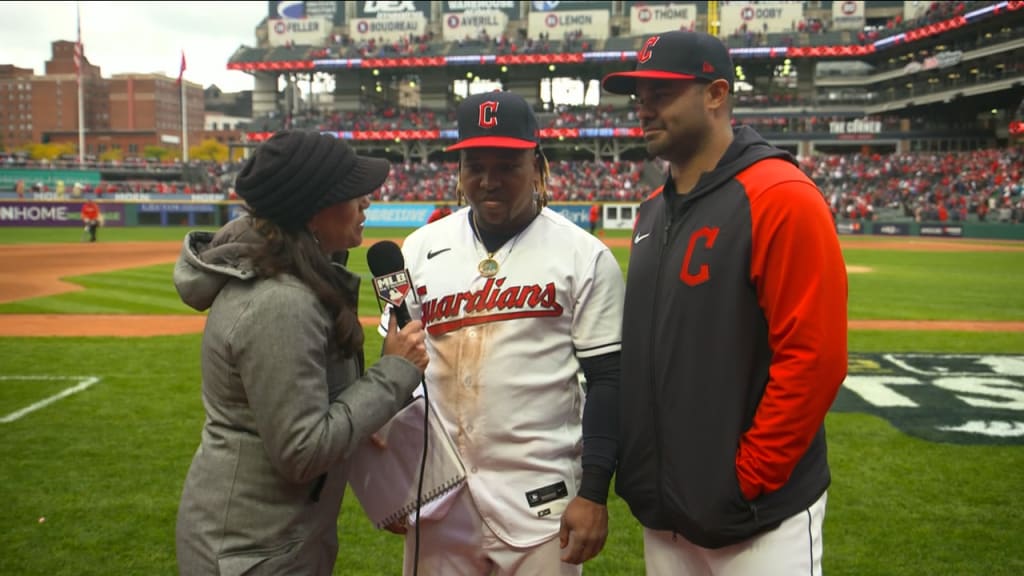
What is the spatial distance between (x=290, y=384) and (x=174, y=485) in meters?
4.40

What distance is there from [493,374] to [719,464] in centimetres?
86

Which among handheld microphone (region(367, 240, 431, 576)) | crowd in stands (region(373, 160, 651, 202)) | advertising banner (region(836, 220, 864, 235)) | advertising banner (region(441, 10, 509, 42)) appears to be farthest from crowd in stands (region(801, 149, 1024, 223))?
handheld microphone (region(367, 240, 431, 576))

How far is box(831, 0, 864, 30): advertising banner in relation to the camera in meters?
64.5

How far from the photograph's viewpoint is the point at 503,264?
2.94 m

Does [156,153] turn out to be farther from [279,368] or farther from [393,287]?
[279,368]

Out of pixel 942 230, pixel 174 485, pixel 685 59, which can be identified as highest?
pixel 685 59

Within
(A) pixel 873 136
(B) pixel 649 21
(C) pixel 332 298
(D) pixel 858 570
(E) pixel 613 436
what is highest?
(B) pixel 649 21

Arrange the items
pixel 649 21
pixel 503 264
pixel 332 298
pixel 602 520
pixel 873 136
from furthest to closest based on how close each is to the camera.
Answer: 1. pixel 649 21
2. pixel 873 136
3. pixel 503 264
4. pixel 602 520
5. pixel 332 298

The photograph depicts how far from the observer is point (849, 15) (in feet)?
213

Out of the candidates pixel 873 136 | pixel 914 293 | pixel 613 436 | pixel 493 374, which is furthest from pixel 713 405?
pixel 873 136

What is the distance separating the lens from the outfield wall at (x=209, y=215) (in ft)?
135

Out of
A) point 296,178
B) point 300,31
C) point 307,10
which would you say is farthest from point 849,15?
point 296,178

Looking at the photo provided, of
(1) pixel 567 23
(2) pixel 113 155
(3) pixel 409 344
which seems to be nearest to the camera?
(3) pixel 409 344

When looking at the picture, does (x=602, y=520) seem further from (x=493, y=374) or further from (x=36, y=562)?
(x=36, y=562)
